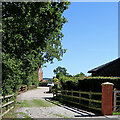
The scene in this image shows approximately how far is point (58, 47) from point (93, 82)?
13.4 metres

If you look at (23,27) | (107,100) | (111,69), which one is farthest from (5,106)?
(111,69)

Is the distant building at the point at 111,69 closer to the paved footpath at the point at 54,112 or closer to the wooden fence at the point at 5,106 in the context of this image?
the paved footpath at the point at 54,112

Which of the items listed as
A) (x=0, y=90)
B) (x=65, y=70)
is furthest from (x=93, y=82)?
(x=65, y=70)

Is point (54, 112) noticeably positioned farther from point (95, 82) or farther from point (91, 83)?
point (91, 83)

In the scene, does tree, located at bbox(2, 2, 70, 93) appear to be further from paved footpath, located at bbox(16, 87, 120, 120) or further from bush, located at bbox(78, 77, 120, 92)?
bush, located at bbox(78, 77, 120, 92)

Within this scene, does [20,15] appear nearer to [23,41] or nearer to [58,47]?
[23,41]

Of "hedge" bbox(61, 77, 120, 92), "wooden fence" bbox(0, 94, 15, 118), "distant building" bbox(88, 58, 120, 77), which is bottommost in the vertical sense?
"wooden fence" bbox(0, 94, 15, 118)

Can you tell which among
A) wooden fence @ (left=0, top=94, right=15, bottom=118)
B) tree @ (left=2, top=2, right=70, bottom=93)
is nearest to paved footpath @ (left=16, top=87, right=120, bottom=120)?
wooden fence @ (left=0, top=94, right=15, bottom=118)

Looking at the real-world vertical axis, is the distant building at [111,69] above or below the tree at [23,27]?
below

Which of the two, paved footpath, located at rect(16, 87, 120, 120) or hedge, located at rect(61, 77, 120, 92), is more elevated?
hedge, located at rect(61, 77, 120, 92)

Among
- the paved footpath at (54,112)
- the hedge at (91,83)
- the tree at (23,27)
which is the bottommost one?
the paved footpath at (54,112)

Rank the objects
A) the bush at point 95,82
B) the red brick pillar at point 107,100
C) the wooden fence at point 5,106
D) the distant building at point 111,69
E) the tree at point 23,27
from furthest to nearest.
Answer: the distant building at point 111,69 < the bush at point 95,82 < the tree at point 23,27 < the red brick pillar at point 107,100 < the wooden fence at point 5,106

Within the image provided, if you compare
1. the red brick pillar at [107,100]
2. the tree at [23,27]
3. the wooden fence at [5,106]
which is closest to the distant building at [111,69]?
the tree at [23,27]

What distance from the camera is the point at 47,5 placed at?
1203 centimetres
